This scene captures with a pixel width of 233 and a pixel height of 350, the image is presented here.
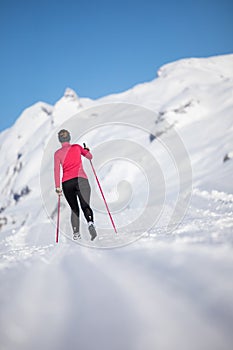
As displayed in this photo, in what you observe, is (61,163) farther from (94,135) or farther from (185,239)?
(94,135)

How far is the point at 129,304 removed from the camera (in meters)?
2.55

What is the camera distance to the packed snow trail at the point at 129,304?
6.64 feet

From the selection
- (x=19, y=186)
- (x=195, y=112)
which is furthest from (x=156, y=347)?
(x=19, y=186)

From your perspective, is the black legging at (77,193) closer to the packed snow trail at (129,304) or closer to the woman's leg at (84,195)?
the woman's leg at (84,195)

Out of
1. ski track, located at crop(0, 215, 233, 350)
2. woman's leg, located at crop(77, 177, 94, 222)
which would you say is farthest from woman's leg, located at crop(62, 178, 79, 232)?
ski track, located at crop(0, 215, 233, 350)

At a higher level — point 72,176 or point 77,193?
point 72,176

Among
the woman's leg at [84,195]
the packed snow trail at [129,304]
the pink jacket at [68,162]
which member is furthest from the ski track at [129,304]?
the pink jacket at [68,162]

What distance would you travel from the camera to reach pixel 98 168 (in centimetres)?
5500

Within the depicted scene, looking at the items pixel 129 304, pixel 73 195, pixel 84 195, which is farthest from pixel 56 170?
pixel 129 304

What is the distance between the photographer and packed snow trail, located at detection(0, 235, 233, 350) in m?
2.02

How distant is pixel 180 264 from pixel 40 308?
5.00 feet

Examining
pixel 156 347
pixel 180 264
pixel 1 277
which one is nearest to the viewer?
pixel 156 347

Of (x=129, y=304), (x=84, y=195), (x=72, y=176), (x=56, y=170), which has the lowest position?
(x=129, y=304)

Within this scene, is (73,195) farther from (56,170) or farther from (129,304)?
(129,304)
